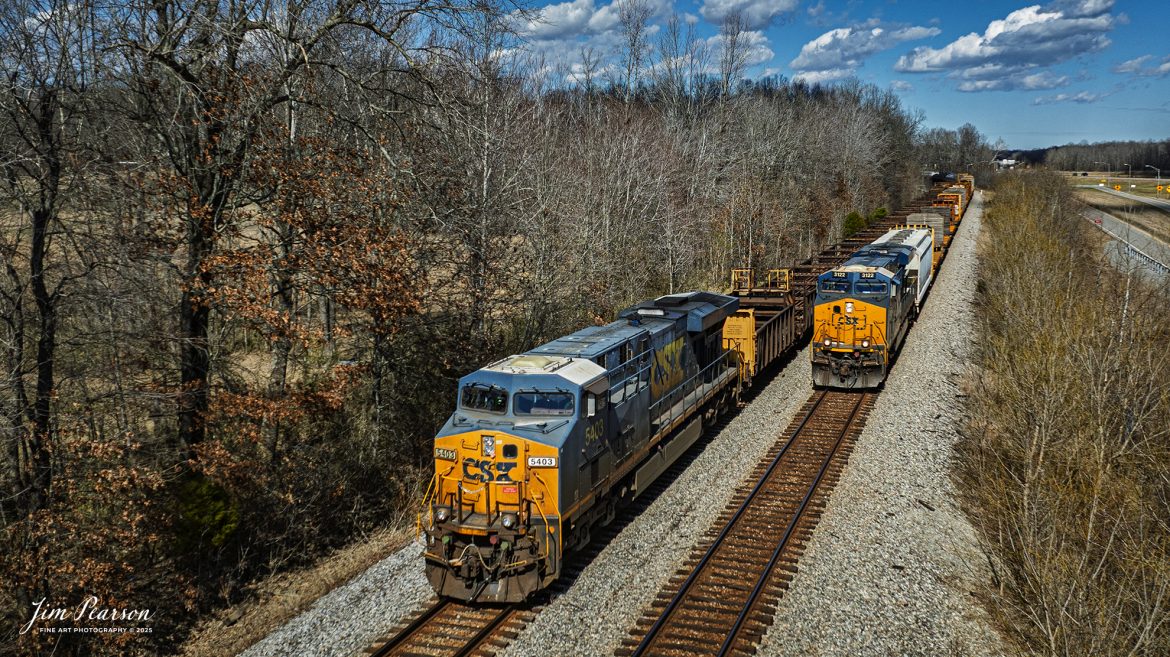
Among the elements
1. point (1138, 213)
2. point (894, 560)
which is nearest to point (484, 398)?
point (894, 560)

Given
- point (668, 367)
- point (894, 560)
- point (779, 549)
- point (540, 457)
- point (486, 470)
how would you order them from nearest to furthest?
point (540, 457)
point (486, 470)
point (894, 560)
point (779, 549)
point (668, 367)

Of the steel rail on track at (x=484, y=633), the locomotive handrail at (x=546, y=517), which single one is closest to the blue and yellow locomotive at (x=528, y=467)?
the locomotive handrail at (x=546, y=517)

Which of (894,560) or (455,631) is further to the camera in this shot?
(894,560)

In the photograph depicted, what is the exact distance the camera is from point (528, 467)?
37.6 ft

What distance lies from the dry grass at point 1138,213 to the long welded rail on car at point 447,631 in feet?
155

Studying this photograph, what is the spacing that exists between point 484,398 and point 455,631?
11.9 ft

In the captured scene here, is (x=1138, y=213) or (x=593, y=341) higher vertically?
(x=1138, y=213)

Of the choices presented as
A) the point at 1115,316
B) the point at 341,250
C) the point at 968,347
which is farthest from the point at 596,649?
the point at 968,347

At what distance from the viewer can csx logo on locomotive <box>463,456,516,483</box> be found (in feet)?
37.8

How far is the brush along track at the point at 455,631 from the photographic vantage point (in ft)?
34.5

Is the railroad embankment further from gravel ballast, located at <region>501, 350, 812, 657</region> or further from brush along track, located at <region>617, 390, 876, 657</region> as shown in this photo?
gravel ballast, located at <region>501, 350, 812, 657</region>

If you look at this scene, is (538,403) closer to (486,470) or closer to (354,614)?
(486,470)

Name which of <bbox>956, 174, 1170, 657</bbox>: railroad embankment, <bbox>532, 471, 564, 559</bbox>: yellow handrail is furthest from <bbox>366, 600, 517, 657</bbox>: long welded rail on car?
<bbox>956, 174, 1170, 657</bbox>: railroad embankment

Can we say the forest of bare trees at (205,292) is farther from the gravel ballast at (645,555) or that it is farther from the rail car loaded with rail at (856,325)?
the rail car loaded with rail at (856,325)
